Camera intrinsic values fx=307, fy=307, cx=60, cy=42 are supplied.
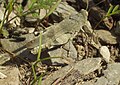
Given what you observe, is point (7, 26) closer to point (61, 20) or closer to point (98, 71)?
point (61, 20)

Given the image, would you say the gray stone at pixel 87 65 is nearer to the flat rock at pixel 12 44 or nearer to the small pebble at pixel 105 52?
the small pebble at pixel 105 52

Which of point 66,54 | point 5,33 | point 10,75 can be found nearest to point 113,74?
point 66,54

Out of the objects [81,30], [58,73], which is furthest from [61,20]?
[58,73]

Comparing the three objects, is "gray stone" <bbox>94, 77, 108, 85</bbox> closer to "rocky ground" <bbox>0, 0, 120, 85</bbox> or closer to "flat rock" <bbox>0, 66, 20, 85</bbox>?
"rocky ground" <bbox>0, 0, 120, 85</bbox>

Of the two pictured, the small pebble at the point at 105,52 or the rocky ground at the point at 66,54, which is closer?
the rocky ground at the point at 66,54

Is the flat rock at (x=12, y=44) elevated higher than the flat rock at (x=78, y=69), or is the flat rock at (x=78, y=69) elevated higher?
the flat rock at (x=12, y=44)

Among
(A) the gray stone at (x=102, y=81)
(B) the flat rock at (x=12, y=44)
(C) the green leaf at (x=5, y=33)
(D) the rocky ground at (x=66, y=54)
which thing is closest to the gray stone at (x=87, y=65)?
(D) the rocky ground at (x=66, y=54)
